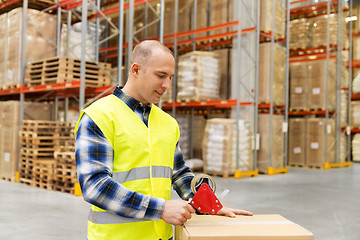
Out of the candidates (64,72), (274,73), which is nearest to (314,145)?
(274,73)

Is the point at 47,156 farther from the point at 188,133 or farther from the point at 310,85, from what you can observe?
the point at 310,85

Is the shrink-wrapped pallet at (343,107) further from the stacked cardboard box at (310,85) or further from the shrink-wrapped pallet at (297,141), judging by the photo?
the shrink-wrapped pallet at (297,141)

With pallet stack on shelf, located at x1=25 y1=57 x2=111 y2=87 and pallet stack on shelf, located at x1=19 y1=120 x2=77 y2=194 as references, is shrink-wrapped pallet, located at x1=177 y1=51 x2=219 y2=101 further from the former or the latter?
pallet stack on shelf, located at x1=19 y1=120 x2=77 y2=194

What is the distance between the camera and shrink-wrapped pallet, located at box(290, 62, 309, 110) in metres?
13.8

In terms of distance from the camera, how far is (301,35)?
46.9ft

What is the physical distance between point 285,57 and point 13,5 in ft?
25.7

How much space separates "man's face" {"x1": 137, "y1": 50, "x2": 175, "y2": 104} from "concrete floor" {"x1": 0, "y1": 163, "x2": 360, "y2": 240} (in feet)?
11.4

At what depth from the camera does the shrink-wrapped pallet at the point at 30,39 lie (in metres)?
9.48

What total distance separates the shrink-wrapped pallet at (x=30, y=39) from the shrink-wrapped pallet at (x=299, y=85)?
8.11 m

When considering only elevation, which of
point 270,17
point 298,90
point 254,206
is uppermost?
point 270,17

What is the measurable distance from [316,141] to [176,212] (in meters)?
12.7

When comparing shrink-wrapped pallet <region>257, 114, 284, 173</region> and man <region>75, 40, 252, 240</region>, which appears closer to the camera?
man <region>75, 40, 252, 240</region>

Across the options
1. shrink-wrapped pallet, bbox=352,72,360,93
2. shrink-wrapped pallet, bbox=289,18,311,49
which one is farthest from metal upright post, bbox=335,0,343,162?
shrink-wrapped pallet, bbox=352,72,360,93

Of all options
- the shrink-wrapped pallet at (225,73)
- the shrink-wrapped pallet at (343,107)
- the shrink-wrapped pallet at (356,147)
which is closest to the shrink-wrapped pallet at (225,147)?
the shrink-wrapped pallet at (225,73)
